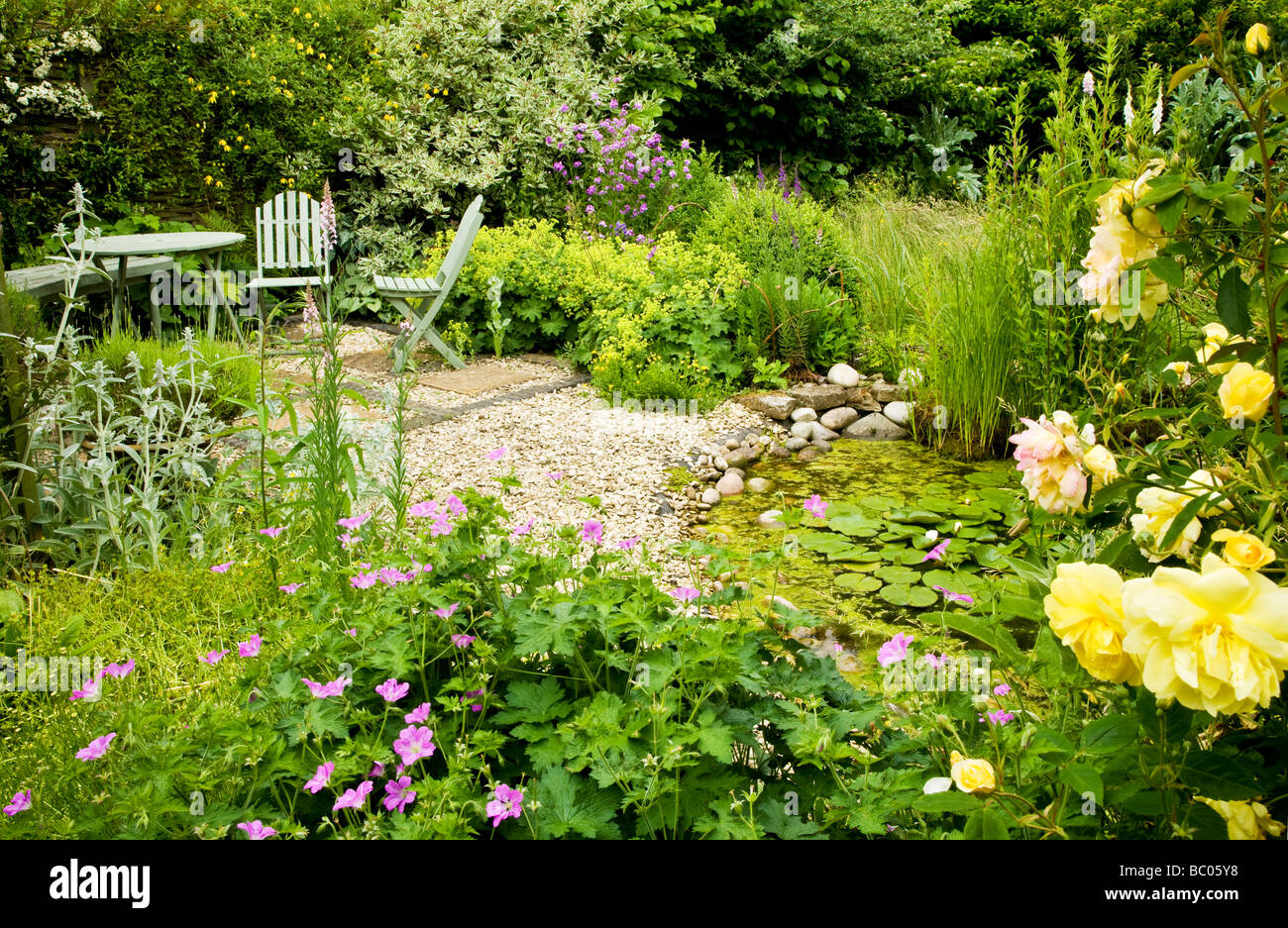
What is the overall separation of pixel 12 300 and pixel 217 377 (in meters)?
1.16

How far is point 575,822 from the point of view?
1.24 m

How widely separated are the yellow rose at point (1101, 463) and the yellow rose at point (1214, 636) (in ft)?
1.13

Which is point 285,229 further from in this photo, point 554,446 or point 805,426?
point 805,426

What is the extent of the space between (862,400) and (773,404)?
0.56 metres

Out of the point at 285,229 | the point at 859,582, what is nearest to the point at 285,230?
the point at 285,229

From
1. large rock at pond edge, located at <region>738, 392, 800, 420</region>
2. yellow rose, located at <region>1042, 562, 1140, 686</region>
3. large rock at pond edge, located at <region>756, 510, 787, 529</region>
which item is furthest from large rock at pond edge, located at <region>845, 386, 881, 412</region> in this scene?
yellow rose, located at <region>1042, 562, 1140, 686</region>

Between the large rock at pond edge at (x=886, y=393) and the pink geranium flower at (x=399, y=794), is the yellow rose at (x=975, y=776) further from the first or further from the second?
the large rock at pond edge at (x=886, y=393)

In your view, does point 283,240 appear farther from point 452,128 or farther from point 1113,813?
point 1113,813

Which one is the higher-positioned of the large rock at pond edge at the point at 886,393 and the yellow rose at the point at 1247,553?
the yellow rose at the point at 1247,553

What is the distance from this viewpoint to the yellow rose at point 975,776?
988 mm

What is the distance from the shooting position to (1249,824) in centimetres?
107

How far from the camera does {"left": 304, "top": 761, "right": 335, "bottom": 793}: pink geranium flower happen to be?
4.17ft

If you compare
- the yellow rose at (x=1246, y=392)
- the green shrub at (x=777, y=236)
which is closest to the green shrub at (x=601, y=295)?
the green shrub at (x=777, y=236)
